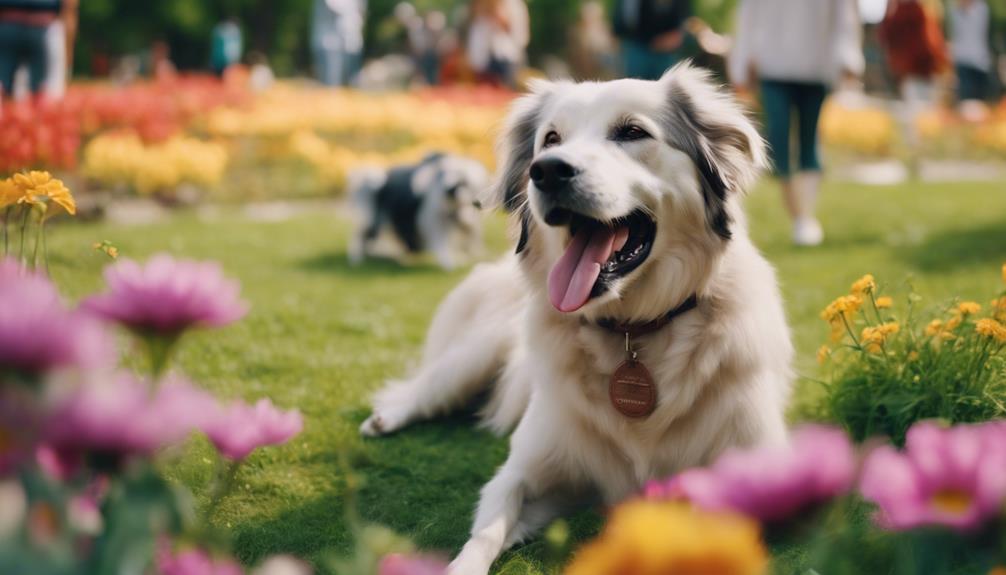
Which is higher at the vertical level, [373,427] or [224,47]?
[373,427]

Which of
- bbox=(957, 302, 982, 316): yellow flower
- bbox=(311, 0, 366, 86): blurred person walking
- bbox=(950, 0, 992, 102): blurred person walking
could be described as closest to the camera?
bbox=(957, 302, 982, 316): yellow flower

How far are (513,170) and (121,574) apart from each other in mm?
2422

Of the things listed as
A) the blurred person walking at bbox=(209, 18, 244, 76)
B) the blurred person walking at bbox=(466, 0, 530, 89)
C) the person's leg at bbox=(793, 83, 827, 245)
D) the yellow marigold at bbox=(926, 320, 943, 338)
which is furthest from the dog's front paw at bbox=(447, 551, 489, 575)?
the blurred person walking at bbox=(209, 18, 244, 76)

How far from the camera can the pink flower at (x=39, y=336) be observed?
2.56ft

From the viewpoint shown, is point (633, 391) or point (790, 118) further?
point (790, 118)

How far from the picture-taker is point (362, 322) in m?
5.43

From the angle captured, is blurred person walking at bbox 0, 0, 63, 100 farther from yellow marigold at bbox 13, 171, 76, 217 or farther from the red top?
the red top

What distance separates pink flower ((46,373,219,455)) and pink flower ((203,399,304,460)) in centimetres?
17

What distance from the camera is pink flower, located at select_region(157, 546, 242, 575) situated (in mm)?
930

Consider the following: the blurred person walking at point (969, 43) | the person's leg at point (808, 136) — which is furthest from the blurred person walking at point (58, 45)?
the blurred person walking at point (969, 43)

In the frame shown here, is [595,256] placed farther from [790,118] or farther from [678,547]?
[790,118]

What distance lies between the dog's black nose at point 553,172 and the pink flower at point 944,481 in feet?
5.46

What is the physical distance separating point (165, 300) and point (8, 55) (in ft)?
24.9

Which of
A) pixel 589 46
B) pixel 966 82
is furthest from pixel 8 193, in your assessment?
pixel 589 46
